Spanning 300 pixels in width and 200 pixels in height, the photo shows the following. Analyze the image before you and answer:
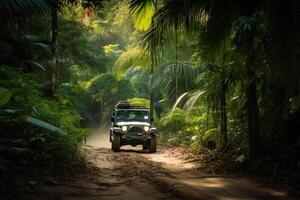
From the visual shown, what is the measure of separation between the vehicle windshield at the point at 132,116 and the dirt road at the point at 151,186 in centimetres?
676

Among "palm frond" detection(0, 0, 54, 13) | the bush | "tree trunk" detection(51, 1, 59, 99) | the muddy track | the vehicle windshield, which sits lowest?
the muddy track

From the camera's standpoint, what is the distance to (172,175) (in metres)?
12.0

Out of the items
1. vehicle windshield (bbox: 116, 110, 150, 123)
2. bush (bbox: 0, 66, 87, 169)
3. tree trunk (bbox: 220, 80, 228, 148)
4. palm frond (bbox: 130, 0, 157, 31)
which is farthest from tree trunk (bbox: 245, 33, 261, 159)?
vehicle windshield (bbox: 116, 110, 150, 123)

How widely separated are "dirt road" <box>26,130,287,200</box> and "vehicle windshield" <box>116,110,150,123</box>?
6761 mm

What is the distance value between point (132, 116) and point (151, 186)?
1081cm

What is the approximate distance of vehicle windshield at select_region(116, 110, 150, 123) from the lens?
20641 millimetres

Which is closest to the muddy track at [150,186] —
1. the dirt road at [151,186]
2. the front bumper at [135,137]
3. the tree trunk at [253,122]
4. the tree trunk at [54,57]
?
the dirt road at [151,186]

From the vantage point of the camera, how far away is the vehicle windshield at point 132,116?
2064 centimetres

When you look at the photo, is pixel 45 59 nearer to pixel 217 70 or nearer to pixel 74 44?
pixel 74 44

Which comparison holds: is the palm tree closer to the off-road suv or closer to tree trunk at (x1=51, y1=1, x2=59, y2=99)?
tree trunk at (x1=51, y1=1, x2=59, y2=99)

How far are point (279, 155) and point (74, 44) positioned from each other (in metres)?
11.5

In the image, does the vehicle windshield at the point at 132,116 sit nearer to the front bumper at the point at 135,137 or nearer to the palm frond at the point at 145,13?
the front bumper at the point at 135,137

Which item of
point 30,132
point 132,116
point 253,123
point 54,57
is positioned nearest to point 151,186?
point 30,132

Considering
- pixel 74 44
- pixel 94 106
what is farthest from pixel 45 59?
pixel 94 106
